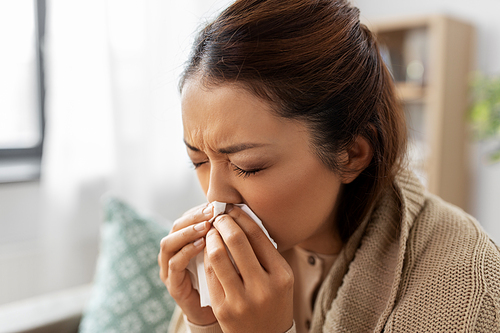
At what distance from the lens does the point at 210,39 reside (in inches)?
34.6

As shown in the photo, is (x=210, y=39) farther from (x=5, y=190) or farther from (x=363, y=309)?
(x=5, y=190)

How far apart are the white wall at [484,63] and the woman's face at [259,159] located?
2021 mm

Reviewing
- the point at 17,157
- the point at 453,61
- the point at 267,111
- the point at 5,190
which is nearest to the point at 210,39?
the point at 267,111

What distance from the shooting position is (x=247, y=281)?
0.85 meters

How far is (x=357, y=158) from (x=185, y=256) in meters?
0.45

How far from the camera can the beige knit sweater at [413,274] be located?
0.78m

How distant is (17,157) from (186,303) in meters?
1.81

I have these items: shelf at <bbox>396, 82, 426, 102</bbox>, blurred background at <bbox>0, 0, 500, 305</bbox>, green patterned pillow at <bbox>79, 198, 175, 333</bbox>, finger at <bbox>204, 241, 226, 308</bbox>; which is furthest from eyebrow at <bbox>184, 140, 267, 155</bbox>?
shelf at <bbox>396, 82, 426, 102</bbox>

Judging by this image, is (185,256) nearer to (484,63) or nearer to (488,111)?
(488,111)

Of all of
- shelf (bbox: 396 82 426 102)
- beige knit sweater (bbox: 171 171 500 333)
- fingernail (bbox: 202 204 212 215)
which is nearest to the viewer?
beige knit sweater (bbox: 171 171 500 333)

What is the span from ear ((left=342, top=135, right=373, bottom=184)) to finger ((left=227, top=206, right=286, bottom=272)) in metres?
0.23

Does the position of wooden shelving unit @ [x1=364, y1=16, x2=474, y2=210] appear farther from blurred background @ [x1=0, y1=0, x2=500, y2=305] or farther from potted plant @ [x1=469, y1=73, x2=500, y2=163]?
potted plant @ [x1=469, y1=73, x2=500, y2=163]

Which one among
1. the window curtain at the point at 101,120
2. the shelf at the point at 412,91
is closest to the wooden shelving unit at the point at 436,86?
the shelf at the point at 412,91

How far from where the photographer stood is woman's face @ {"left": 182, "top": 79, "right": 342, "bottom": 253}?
81cm
